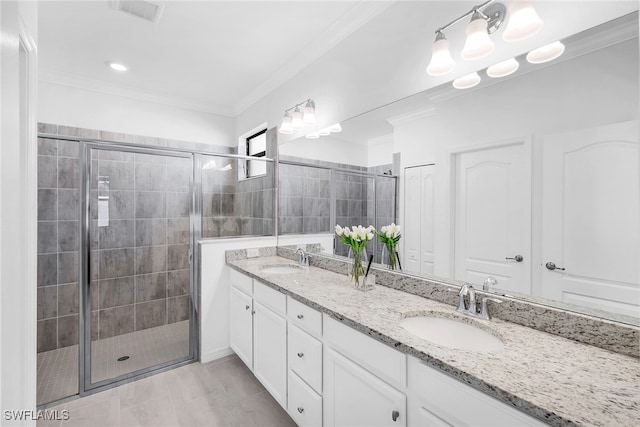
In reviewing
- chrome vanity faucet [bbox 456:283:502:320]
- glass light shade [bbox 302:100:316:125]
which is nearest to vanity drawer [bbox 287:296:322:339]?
chrome vanity faucet [bbox 456:283:502:320]

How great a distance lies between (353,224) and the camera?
2.12 metres

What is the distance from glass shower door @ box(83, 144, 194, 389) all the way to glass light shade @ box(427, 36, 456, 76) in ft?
6.63

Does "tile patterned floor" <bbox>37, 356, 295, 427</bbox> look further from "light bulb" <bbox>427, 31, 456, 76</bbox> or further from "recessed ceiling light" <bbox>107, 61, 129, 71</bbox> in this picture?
"recessed ceiling light" <bbox>107, 61, 129, 71</bbox>

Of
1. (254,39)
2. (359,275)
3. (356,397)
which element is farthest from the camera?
(254,39)

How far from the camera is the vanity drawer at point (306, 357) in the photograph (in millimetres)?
1487

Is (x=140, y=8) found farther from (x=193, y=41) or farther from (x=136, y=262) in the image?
(x=136, y=262)

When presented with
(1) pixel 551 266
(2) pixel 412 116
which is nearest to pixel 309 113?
(2) pixel 412 116

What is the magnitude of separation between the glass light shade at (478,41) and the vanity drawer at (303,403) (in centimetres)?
175

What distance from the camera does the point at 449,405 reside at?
91cm

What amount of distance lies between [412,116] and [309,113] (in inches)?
38.2

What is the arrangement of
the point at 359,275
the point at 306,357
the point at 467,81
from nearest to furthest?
the point at 467,81 < the point at 306,357 < the point at 359,275

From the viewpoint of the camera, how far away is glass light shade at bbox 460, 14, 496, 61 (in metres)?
1.26

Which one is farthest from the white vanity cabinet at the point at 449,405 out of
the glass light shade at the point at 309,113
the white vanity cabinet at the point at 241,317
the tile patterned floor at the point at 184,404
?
the glass light shade at the point at 309,113

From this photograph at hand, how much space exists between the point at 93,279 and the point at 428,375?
2441 millimetres
